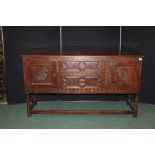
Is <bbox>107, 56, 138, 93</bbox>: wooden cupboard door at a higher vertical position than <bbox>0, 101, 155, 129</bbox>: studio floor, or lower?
higher

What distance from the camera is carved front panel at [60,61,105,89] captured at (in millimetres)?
3055

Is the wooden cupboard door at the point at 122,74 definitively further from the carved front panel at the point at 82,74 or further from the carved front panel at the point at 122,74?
the carved front panel at the point at 82,74

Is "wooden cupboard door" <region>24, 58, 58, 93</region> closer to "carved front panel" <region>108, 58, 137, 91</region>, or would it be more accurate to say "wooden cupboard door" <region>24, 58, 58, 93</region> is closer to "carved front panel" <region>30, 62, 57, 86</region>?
"carved front panel" <region>30, 62, 57, 86</region>

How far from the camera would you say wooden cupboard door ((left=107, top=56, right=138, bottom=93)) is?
303cm

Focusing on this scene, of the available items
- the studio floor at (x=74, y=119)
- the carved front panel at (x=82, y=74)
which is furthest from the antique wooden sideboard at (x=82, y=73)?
the studio floor at (x=74, y=119)

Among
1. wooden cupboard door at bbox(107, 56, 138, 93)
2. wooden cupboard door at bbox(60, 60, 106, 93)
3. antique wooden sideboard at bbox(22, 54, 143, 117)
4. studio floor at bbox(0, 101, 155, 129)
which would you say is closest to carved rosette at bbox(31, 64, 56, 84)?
antique wooden sideboard at bbox(22, 54, 143, 117)

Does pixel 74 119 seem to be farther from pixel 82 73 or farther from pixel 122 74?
pixel 122 74

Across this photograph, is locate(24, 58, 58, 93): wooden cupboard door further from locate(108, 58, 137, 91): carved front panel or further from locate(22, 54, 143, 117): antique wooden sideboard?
locate(108, 58, 137, 91): carved front panel

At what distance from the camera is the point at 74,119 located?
3.28m

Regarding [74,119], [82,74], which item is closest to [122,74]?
[82,74]

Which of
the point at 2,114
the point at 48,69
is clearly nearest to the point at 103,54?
the point at 48,69

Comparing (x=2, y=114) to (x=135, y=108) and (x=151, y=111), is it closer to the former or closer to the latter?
(x=135, y=108)

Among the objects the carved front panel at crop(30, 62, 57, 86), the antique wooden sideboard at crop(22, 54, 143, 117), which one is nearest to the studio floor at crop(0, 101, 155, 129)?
the antique wooden sideboard at crop(22, 54, 143, 117)
